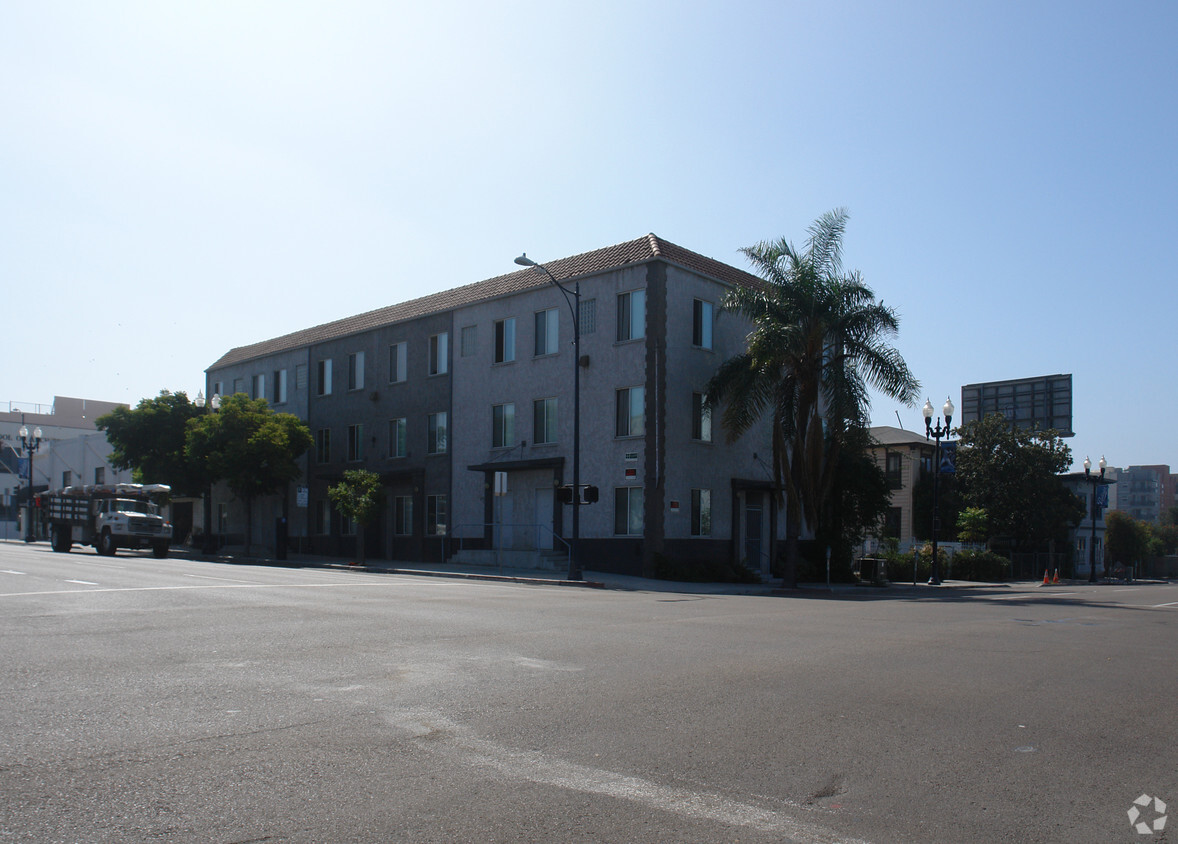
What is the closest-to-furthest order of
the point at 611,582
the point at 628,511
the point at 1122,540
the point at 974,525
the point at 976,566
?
the point at 611,582
the point at 628,511
the point at 976,566
the point at 974,525
the point at 1122,540

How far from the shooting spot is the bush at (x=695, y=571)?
28.5m

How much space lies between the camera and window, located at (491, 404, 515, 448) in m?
34.6

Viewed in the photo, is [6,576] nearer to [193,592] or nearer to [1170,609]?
[193,592]

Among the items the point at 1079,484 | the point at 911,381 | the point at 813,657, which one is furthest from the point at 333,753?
the point at 1079,484

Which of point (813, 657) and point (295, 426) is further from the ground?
point (295, 426)

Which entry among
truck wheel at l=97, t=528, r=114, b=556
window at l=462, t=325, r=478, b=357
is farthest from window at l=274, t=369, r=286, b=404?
window at l=462, t=325, r=478, b=357

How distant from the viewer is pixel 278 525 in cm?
3806

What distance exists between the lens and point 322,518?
143 feet

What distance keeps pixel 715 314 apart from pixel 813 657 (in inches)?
889

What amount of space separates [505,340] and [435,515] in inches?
294

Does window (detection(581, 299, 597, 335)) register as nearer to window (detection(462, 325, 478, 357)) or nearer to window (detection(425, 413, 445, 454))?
window (detection(462, 325, 478, 357))

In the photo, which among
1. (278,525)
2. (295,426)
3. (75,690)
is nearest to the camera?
(75,690)

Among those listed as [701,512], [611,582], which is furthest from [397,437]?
[611,582]

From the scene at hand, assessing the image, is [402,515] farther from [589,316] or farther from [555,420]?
[589,316]
